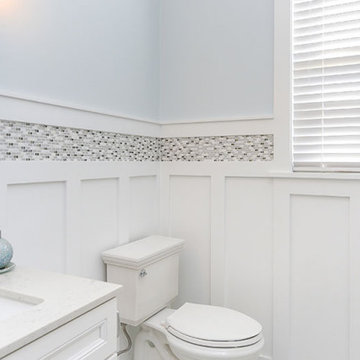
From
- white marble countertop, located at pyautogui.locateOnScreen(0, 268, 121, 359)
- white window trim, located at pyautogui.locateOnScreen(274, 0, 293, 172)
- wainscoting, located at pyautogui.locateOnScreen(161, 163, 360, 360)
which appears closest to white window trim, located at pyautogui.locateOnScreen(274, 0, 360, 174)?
white window trim, located at pyautogui.locateOnScreen(274, 0, 293, 172)

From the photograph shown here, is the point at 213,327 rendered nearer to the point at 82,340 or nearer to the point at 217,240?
the point at 217,240

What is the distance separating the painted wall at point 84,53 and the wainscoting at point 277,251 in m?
0.56

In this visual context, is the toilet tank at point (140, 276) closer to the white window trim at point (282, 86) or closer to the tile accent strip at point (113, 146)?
the tile accent strip at point (113, 146)

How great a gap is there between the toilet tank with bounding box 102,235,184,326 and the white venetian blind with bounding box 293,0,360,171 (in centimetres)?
85

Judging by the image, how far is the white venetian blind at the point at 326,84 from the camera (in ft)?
5.68

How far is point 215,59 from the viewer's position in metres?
2.04

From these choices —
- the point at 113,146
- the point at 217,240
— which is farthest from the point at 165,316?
the point at 113,146

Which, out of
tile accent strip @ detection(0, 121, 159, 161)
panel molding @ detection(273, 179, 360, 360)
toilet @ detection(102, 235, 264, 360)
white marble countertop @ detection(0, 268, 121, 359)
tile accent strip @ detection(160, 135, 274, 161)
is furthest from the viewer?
tile accent strip @ detection(160, 135, 274, 161)

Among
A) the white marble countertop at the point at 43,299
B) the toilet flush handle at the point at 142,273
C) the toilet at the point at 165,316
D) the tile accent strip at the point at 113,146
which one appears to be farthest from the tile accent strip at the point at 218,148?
the white marble countertop at the point at 43,299

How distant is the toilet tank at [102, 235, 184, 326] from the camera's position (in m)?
1.66

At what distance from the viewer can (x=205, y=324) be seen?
1581 mm

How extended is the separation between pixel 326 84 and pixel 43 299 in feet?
5.19

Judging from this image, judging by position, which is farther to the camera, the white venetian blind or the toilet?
the white venetian blind

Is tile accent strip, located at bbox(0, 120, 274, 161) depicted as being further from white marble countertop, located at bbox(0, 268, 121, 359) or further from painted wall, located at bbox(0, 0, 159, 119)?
white marble countertop, located at bbox(0, 268, 121, 359)
